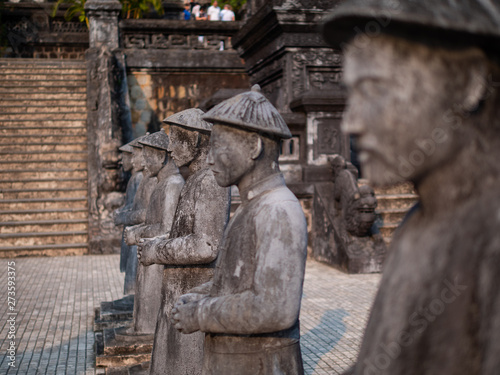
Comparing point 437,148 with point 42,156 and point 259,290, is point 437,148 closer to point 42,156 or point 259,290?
point 259,290

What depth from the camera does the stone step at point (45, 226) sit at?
12593 mm

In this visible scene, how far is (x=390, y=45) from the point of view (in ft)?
4.60

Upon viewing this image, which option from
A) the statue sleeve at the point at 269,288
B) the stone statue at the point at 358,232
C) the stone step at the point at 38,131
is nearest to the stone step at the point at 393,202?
the stone statue at the point at 358,232

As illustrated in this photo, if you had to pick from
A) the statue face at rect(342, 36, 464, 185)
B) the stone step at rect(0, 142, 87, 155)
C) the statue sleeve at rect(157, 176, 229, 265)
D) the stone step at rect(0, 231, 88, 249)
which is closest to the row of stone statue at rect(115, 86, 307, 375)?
the statue sleeve at rect(157, 176, 229, 265)

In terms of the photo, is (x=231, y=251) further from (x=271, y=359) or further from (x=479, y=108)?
(x=479, y=108)

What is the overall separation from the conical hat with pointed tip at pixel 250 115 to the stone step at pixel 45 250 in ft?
33.7

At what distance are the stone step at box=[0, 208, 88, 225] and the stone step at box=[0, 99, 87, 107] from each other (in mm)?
4155

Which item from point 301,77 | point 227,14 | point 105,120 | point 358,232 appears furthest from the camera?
point 227,14

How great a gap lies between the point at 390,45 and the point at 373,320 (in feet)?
2.23

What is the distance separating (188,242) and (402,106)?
8.18 ft

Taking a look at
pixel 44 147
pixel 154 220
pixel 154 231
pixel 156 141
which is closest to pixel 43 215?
pixel 44 147

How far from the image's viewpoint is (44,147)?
14836 mm

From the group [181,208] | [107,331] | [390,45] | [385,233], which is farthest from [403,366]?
[385,233]

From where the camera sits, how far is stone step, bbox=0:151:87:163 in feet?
47.2
